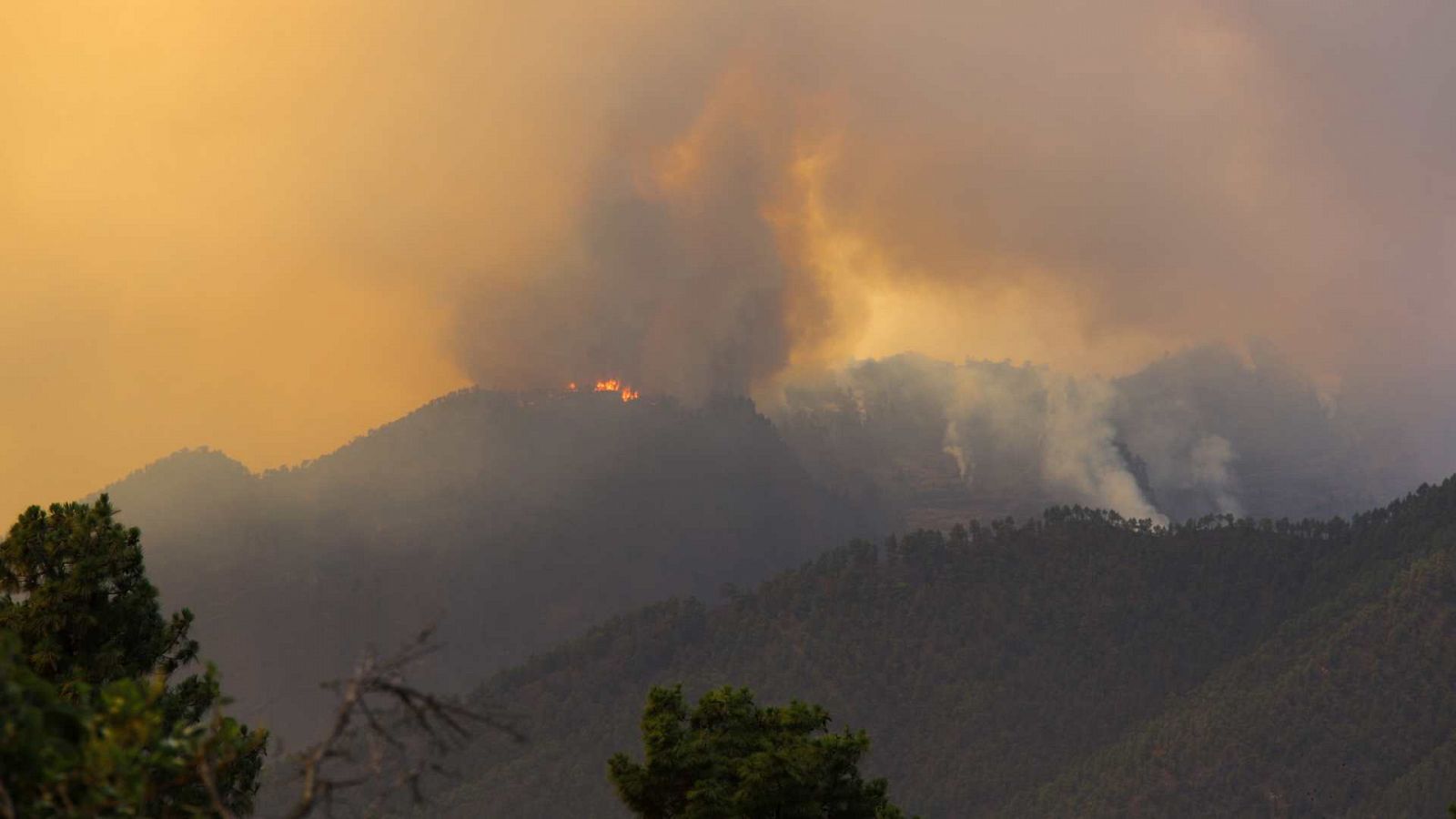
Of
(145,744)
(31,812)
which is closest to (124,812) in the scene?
(145,744)

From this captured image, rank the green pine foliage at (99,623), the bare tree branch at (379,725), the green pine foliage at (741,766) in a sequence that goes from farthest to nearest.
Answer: the green pine foliage at (741,766)
the green pine foliage at (99,623)
the bare tree branch at (379,725)

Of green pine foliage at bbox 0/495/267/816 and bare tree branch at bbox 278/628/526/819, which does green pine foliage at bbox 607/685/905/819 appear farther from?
bare tree branch at bbox 278/628/526/819

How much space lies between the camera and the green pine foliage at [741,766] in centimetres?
3834

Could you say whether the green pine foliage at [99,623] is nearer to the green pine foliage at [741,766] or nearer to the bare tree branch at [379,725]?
the green pine foliage at [741,766]

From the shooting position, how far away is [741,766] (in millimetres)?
38562

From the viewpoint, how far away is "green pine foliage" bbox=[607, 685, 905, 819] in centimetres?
3834

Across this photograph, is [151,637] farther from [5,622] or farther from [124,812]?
[124,812]

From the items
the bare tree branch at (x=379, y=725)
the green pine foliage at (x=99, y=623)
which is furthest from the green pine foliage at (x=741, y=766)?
the bare tree branch at (x=379, y=725)

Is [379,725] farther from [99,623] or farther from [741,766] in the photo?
[99,623]

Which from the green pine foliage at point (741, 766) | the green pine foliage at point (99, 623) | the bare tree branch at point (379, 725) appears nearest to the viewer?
the bare tree branch at point (379, 725)

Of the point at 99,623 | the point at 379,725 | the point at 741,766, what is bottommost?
the point at 741,766

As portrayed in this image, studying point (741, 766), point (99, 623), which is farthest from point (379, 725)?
point (99, 623)

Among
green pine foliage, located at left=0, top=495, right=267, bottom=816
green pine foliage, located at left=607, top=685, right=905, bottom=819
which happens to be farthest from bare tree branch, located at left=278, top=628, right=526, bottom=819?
green pine foliage, located at left=607, top=685, right=905, bottom=819

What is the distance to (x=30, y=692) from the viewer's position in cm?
1411
